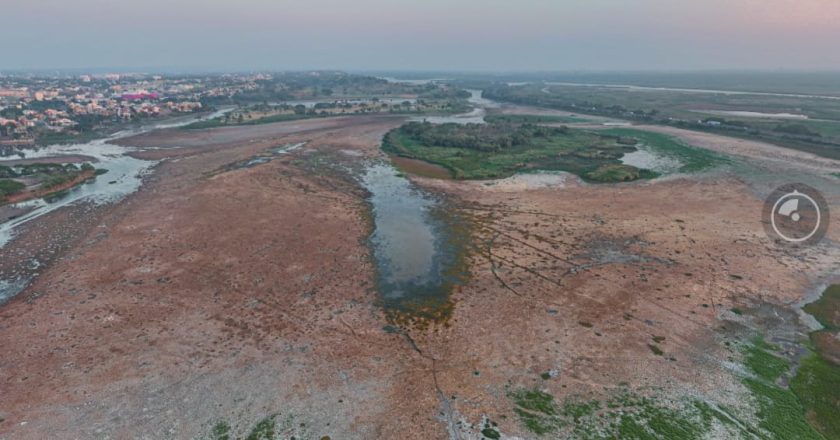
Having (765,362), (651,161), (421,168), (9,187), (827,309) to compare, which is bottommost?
(765,362)

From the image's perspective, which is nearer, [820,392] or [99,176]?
[820,392]

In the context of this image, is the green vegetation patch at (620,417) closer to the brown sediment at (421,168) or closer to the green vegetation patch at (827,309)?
the green vegetation patch at (827,309)

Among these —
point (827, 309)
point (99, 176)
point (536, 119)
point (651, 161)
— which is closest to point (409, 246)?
point (827, 309)

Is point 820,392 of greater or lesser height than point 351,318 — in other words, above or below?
above

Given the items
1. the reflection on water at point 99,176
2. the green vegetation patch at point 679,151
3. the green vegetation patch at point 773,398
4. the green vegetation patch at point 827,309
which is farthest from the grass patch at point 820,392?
the reflection on water at point 99,176

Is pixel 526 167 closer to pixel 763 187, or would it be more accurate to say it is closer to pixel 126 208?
pixel 763 187

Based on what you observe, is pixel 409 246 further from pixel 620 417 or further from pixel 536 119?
pixel 536 119
